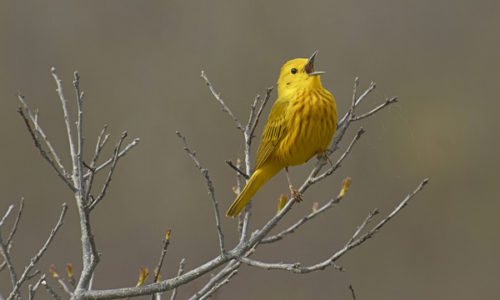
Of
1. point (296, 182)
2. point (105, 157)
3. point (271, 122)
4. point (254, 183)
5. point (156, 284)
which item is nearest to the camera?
point (156, 284)

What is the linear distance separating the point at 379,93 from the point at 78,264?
427 centimetres

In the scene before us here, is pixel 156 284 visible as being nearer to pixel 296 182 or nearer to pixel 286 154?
pixel 286 154

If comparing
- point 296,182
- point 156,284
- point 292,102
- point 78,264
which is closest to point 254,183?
point 292,102

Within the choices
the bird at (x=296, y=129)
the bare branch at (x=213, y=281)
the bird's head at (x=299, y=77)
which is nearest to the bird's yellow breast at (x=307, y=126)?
the bird at (x=296, y=129)

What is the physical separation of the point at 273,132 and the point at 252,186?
0.43 metres

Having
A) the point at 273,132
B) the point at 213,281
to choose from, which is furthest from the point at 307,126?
the point at 213,281

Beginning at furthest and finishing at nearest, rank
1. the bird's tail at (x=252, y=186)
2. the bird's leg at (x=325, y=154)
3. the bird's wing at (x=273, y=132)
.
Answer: the bird's wing at (x=273, y=132)
the bird's tail at (x=252, y=186)
the bird's leg at (x=325, y=154)

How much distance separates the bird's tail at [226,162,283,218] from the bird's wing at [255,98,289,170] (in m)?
0.06

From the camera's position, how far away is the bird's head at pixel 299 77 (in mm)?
4020

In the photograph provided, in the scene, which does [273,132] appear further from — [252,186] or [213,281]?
[213,281]

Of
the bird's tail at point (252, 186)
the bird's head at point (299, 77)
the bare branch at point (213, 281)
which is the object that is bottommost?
the bare branch at point (213, 281)

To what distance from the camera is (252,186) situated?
12.0 ft

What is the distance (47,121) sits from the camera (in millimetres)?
8531

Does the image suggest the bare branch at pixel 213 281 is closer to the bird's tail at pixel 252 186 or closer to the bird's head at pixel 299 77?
the bird's tail at pixel 252 186
